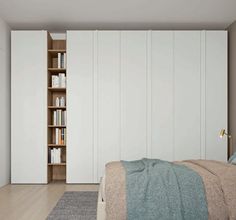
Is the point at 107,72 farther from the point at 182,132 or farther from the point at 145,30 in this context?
the point at 182,132

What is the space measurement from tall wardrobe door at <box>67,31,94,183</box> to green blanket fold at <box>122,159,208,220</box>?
300 centimetres

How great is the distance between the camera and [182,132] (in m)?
6.22

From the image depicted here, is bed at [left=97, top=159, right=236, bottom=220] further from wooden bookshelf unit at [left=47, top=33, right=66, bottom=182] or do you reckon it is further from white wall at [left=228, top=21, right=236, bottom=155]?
wooden bookshelf unit at [left=47, top=33, right=66, bottom=182]

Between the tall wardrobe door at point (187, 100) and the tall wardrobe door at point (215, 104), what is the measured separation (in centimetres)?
15

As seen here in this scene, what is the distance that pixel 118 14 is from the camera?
5.80m

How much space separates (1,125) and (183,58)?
3.08 metres

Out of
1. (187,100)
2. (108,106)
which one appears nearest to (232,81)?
(187,100)

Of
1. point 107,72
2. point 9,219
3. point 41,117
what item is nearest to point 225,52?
point 107,72

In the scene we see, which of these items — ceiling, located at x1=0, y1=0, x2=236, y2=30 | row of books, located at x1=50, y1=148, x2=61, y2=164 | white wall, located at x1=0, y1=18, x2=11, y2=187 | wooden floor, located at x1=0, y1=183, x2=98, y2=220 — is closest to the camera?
wooden floor, located at x1=0, y1=183, x2=98, y2=220

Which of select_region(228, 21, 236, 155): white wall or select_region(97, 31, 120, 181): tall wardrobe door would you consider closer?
select_region(228, 21, 236, 155): white wall

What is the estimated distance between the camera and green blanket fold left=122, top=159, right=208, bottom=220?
3.03m

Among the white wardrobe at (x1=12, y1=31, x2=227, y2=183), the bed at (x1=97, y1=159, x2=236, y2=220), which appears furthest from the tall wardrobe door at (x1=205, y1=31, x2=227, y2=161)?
the bed at (x1=97, y1=159, x2=236, y2=220)

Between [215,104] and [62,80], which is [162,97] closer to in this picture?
[215,104]

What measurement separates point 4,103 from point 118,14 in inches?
89.9
